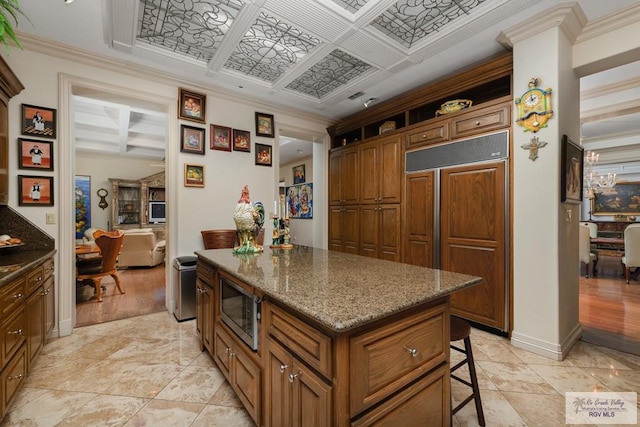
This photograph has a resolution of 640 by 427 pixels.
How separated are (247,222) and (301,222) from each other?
4.29m

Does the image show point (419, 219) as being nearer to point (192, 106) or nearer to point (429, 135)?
point (429, 135)

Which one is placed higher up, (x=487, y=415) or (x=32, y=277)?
(x=32, y=277)

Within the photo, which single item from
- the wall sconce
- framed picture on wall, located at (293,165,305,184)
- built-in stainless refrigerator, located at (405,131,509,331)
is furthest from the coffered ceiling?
framed picture on wall, located at (293,165,305,184)

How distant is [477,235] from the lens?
2746 millimetres

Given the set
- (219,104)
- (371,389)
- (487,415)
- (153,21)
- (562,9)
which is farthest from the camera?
(219,104)

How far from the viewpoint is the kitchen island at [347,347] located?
92 centimetres

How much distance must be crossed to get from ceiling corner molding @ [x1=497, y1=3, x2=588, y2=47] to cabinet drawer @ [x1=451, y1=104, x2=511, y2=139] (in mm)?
554

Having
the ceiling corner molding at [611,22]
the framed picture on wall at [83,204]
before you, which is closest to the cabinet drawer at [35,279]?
the ceiling corner molding at [611,22]

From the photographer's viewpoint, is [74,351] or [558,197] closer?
[558,197]

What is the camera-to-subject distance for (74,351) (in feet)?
7.80

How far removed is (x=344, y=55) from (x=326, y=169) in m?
2.00

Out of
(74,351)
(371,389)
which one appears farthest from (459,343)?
(74,351)

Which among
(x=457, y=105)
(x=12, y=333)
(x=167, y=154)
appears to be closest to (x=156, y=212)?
(x=167, y=154)

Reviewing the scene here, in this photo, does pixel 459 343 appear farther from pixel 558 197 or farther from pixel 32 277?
pixel 32 277
